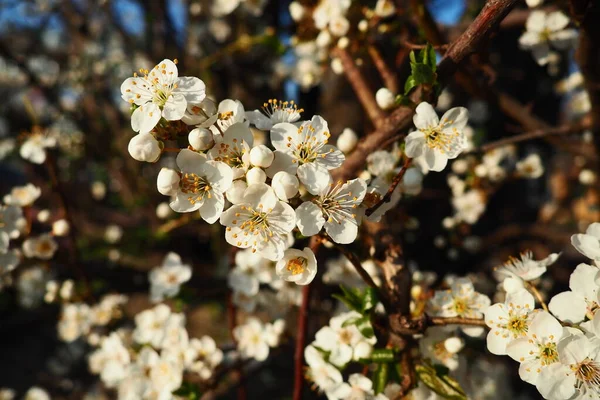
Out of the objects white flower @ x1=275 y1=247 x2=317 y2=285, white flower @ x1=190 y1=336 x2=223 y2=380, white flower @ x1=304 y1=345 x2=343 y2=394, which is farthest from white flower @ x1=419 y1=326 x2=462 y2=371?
white flower @ x1=190 y1=336 x2=223 y2=380

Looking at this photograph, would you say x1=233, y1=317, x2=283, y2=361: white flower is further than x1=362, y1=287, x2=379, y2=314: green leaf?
Yes

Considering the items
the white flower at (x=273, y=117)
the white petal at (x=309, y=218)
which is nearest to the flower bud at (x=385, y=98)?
the white flower at (x=273, y=117)

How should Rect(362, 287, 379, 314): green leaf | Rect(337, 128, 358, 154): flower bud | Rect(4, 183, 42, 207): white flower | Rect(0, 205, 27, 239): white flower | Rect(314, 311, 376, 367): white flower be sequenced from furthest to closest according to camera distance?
Rect(4, 183, 42, 207): white flower, Rect(0, 205, 27, 239): white flower, Rect(337, 128, 358, 154): flower bud, Rect(314, 311, 376, 367): white flower, Rect(362, 287, 379, 314): green leaf

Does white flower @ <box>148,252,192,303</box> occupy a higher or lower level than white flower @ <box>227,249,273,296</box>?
higher

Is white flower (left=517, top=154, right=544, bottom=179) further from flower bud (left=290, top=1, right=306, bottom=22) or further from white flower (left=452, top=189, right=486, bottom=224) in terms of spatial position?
flower bud (left=290, top=1, right=306, bottom=22)

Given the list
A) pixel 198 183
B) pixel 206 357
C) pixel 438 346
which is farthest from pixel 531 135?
pixel 206 357

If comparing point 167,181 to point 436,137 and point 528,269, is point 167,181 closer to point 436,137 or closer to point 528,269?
point 436,137

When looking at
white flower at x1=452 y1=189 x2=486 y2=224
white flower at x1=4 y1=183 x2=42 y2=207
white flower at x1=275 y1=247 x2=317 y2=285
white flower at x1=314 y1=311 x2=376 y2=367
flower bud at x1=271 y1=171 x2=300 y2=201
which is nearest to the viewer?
flower bud at x1=271 y1=171 x2=300 y2=201
